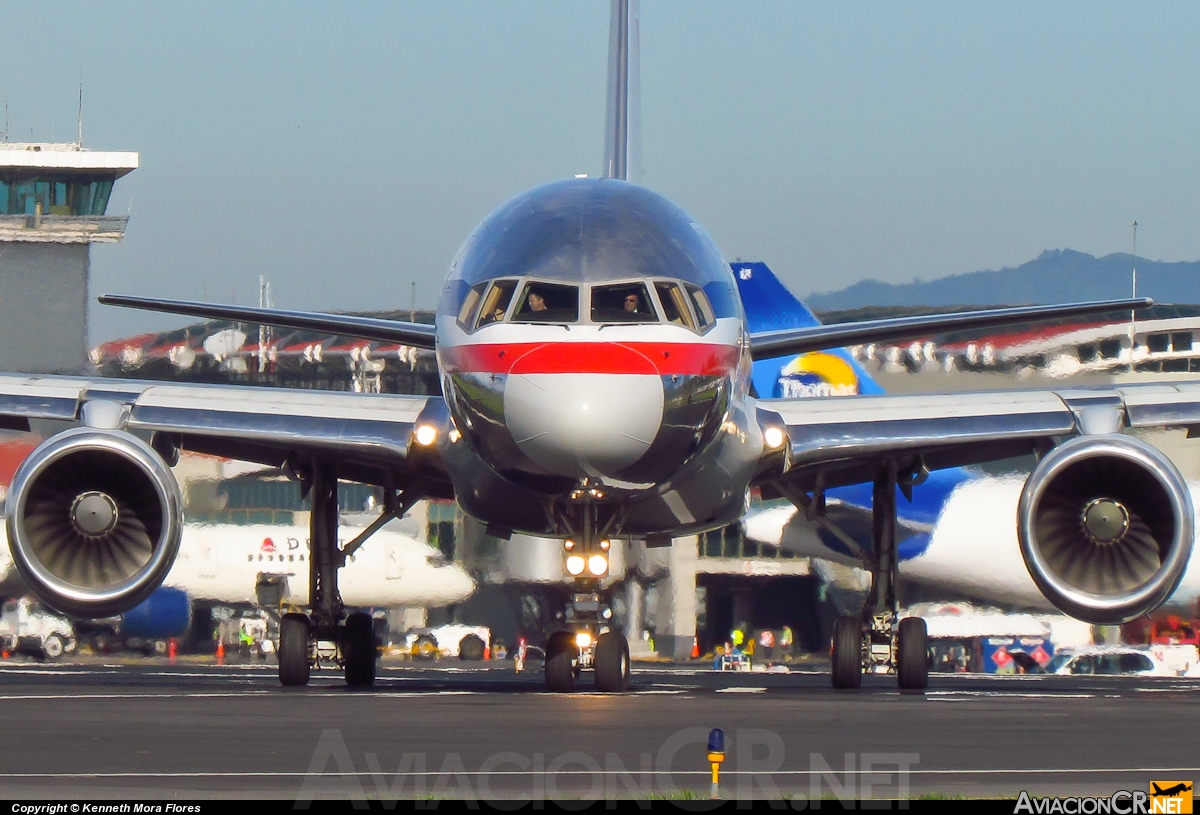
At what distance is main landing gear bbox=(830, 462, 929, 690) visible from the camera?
19453 mm

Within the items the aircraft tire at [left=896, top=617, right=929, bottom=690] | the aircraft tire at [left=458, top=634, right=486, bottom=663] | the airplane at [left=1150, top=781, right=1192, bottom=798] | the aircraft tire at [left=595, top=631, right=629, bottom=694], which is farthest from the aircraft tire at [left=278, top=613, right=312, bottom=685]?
the aircraft tire at [left=458, top=634, right=486, bottom=663]

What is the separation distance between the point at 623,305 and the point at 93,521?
5.16m

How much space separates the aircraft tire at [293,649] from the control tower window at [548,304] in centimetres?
551

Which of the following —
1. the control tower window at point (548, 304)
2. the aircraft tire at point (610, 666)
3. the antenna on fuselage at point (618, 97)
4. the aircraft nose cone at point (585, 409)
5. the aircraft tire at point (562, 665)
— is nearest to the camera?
the aircraft nose cone at point (585, 409)

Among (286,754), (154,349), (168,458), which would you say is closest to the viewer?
(286,754)

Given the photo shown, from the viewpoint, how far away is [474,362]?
1527 cm

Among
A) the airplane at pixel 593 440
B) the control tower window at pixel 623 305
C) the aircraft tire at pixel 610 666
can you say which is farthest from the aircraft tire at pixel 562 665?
the control tower window at pixel 623 305

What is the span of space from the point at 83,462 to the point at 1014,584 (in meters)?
21.7

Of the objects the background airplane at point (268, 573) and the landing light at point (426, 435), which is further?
the background airplane at point (268, 573)

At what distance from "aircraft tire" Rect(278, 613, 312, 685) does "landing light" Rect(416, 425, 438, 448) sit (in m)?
2.62

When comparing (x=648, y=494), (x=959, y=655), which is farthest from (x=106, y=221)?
(x=648, y=494)

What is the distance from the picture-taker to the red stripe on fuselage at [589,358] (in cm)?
Answer: 1463

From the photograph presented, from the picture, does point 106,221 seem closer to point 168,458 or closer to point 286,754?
point 168,458

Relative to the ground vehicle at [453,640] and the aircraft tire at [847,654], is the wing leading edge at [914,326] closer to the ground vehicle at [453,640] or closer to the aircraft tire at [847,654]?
the aircraft tire at [847,654]
